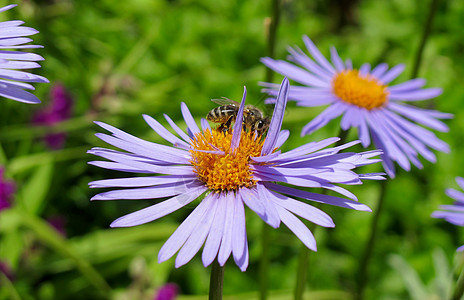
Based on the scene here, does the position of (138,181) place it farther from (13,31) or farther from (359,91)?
(359,91)

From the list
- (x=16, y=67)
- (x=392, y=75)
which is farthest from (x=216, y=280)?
(x=392, y=75)

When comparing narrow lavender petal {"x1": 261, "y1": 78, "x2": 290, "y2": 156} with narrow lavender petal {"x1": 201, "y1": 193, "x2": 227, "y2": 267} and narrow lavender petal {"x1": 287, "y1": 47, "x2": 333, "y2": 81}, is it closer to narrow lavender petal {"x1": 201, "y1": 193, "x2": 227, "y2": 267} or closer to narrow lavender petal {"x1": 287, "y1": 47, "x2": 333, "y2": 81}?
narrow lavender petal {"x1": 201, "y1": 193, "x2": 227, "y2": 267}

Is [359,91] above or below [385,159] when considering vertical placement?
above

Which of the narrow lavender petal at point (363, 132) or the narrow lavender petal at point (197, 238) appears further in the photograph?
the narrow lavender petal at point (363, 132)

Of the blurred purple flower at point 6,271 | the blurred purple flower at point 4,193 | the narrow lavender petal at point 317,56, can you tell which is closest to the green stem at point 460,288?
the narrow lavender petal at point 317,56

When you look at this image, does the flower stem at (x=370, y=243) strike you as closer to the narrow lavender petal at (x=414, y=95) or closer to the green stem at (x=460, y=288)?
the narrow lavender petal at (x=414, y=95)

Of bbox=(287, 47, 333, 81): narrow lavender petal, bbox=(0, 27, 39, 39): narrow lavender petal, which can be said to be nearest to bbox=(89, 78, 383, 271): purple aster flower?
bbox=(0, 27, 39, 39): narrow lavender petal
